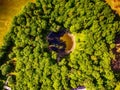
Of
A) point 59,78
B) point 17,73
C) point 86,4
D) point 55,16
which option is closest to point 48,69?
point 59,78

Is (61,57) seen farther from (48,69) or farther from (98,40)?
(98,40)

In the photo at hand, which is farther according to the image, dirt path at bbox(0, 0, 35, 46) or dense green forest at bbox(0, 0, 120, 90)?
dirt path at bbox(0, 0, 35, 46)

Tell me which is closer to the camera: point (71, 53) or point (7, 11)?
point (71, 53)

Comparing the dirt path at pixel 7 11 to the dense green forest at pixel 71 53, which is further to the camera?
the dirt path at pixel 7 11

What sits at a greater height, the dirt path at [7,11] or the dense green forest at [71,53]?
the dirt path at [7,11]

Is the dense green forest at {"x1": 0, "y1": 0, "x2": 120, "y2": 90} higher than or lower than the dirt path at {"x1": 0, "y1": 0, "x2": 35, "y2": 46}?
lower
